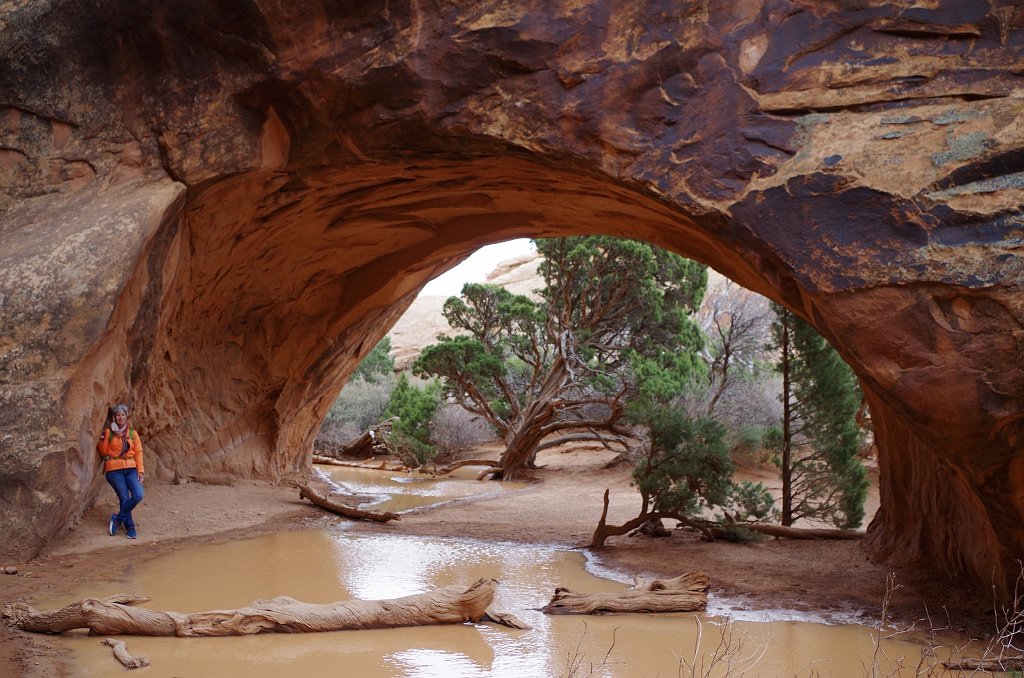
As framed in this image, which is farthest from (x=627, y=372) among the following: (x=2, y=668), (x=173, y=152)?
(x=2, y=668)

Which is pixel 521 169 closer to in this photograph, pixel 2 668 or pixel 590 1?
pixel 590 1

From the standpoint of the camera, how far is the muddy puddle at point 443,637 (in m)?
4.69

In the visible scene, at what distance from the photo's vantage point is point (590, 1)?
21.5ft

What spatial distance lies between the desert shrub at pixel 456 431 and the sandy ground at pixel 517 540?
7053mm

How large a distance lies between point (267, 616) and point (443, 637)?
1106mm

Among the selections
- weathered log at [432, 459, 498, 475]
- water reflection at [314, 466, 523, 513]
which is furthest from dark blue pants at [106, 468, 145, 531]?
weathered log at [432, 459, 498, 475]

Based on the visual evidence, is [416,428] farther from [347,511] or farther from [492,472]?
[347,511]

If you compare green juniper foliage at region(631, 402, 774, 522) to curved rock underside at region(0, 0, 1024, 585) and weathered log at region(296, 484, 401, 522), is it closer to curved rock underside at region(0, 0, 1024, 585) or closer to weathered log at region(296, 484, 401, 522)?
curved rock underside at region(0, 0, 1024, 585)

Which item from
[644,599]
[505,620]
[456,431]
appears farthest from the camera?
[456,431]

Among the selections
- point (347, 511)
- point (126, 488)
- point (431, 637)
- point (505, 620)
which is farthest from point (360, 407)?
point (431, 637)

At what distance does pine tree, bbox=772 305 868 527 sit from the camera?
33.1ft

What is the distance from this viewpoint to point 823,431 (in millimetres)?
10281

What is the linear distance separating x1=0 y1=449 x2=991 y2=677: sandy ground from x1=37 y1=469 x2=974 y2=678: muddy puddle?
343 millimetres

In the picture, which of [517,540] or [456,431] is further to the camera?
[456,431]
